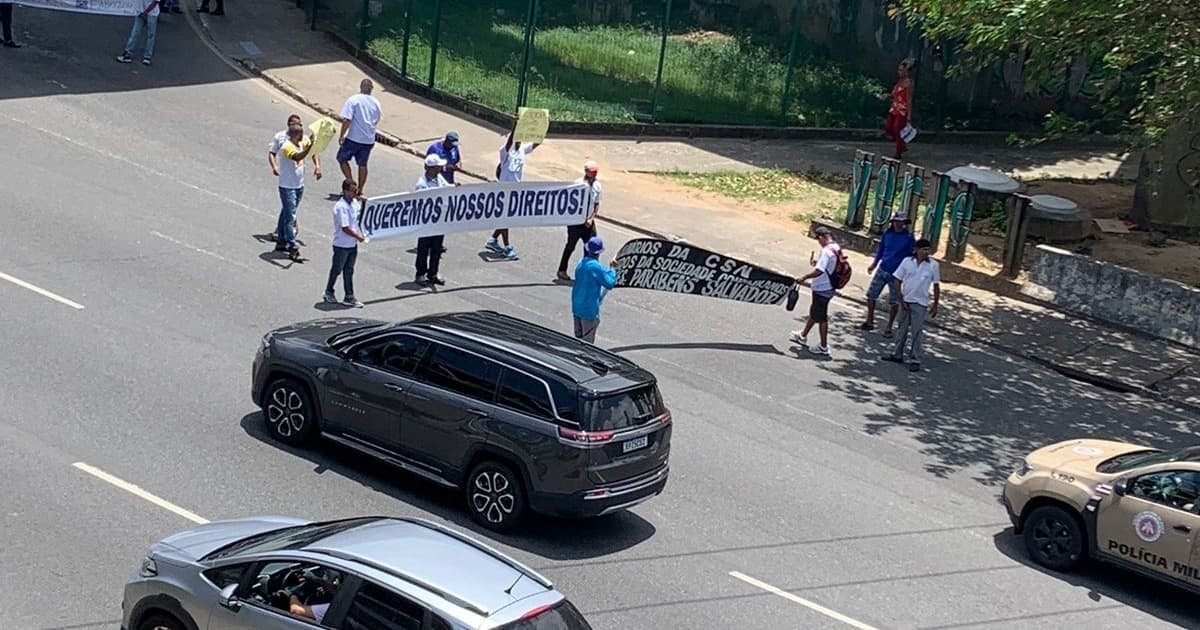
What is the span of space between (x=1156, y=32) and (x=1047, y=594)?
316 inches

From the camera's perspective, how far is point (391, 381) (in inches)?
496

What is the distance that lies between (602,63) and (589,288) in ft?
42.8

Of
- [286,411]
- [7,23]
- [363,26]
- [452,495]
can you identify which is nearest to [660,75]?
[363,26]

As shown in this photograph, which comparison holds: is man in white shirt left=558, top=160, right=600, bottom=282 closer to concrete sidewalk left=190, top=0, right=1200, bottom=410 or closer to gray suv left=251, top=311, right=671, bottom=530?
concrete sidewalk left=190, top=0, right=1200, bottom=410

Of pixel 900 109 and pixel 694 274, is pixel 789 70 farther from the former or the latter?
pixel 694 274

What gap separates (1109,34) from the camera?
57.9 feet

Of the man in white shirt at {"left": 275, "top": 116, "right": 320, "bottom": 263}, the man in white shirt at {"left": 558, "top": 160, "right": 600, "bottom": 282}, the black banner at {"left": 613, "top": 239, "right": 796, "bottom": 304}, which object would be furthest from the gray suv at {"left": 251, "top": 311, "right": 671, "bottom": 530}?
the man in white shirt at {"left": 558, "top": 160, "right": 600, "bottom": 282}

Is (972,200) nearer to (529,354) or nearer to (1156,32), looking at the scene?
(1156,32)

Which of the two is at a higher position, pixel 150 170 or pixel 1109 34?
pixel 1109 34

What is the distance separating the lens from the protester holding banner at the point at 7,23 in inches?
1004

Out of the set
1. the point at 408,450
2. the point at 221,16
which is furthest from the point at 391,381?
the point at 221,16

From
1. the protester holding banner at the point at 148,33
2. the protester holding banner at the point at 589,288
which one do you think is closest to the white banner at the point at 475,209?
the protester holding banner at the point at 589,288

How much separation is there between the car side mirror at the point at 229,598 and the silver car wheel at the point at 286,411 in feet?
14.9

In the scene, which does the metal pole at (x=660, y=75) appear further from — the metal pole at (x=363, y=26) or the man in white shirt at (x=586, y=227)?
the man in white shirt at (x=586, y=227)
